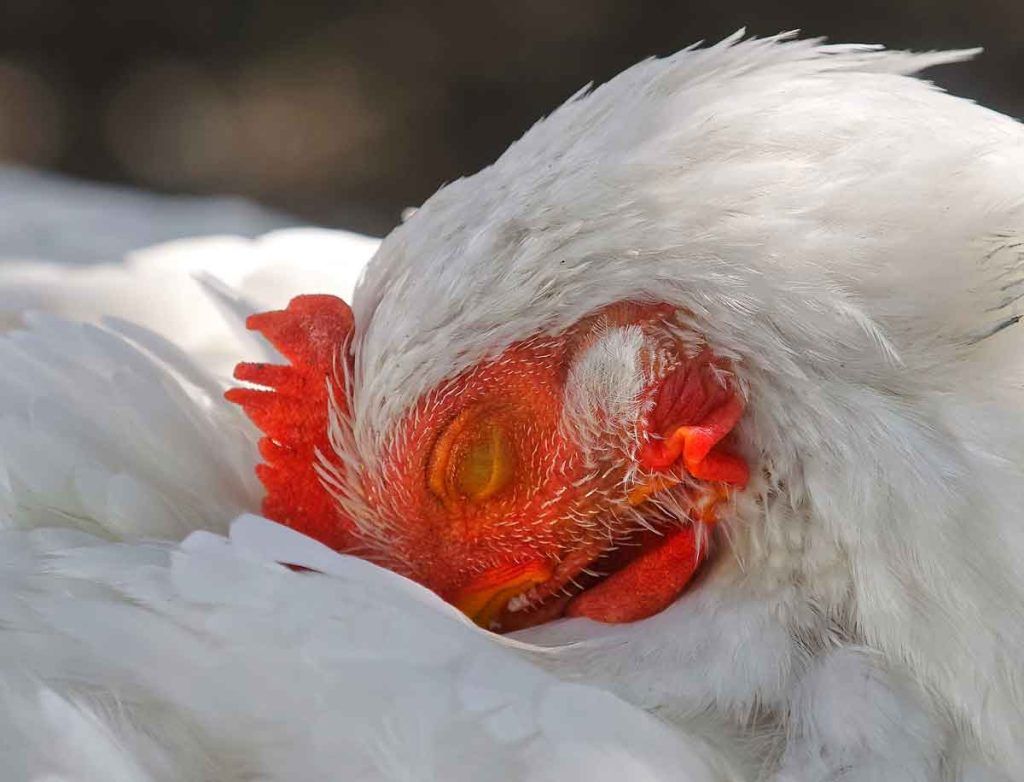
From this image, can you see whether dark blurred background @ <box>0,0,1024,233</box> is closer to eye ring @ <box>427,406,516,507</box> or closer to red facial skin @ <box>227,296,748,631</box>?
red facial skin @ <box>227,296,748,631</box>

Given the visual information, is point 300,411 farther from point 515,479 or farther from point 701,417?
point 701,417

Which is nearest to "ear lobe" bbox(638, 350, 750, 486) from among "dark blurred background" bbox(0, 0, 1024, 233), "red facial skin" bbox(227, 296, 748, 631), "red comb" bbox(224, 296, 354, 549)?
"red facial skin" bbox(227, 296, 748, 631)

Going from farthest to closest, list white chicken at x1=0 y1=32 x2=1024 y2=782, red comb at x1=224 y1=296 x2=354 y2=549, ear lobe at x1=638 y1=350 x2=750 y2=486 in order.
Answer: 1. red comb at x1=224 y1=296 x2=354 y2=549
2. ear lobe at x1=638 y1=350 x2=750 y2=486
3. white chicken at x1=0 y1=32 x2=1024 y2=782

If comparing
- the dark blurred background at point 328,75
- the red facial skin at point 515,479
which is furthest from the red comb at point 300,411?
the dark blurred background at point 328,75

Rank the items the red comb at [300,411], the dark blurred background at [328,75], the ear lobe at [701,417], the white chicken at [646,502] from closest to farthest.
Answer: the white chicken at [646,502] → the ear lobe at [701,417] → the red comb at [300,411] → the dark blurred background at [328,75]

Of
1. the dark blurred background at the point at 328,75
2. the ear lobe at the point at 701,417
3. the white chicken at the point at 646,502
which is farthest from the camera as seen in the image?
the dark blurred background at the point at 328,75

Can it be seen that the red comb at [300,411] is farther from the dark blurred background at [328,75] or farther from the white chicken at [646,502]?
the dark blurred background at [328,75]

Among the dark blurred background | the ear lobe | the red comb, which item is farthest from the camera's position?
the dark blurred background

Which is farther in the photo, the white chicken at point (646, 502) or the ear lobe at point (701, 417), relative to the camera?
the ear lobe at point (701, 417)

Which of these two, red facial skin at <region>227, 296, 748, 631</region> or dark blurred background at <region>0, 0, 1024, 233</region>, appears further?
dark blurred background at <region>0, 0, 1024, 233</region>
